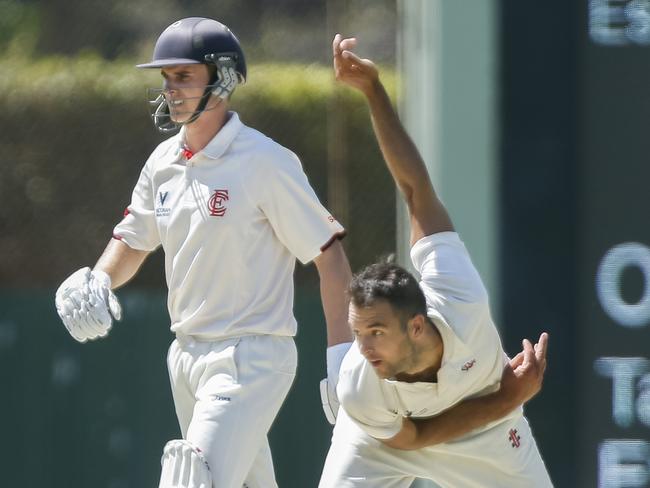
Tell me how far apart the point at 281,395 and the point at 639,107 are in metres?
1.35

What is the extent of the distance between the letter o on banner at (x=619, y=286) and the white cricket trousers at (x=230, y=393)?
999mm

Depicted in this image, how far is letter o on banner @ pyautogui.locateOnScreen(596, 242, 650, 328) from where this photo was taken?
3.85 meters

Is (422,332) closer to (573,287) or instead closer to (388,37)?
(573,287)

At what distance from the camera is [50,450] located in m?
6.58

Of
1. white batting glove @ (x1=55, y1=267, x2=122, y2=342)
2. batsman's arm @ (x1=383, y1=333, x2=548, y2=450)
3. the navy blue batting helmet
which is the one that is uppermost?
the navy blue batting helmet

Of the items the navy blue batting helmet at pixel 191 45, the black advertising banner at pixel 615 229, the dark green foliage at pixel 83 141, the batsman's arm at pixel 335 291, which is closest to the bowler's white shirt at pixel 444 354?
the black advertising banner at pixel 615 229

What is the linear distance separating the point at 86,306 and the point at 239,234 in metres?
0.51

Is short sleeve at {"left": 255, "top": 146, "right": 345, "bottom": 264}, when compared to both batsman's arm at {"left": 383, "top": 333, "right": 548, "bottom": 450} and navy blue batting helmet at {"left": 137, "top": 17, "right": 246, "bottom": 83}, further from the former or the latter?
batsman's arm at {"left": 383, "top": 333, "right": 548, "bottom": 450}

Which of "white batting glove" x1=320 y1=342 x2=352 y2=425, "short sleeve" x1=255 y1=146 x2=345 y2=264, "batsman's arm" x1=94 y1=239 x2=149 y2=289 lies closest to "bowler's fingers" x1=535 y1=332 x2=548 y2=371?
"white batting glove" x1=320 y1=342 x2=352 y2=425

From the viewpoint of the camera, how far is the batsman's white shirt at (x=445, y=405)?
3.71 metres

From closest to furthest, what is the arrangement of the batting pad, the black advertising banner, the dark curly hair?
the dark curly hair
the black advertising banner
the batting pad

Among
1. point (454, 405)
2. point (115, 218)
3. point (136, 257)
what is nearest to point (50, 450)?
point (115, 218)

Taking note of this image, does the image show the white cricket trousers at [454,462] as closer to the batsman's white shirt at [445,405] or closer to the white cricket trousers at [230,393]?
the batsman's white shirt at [445,405]

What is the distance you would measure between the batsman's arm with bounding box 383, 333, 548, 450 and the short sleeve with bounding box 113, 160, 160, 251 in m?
1.14
